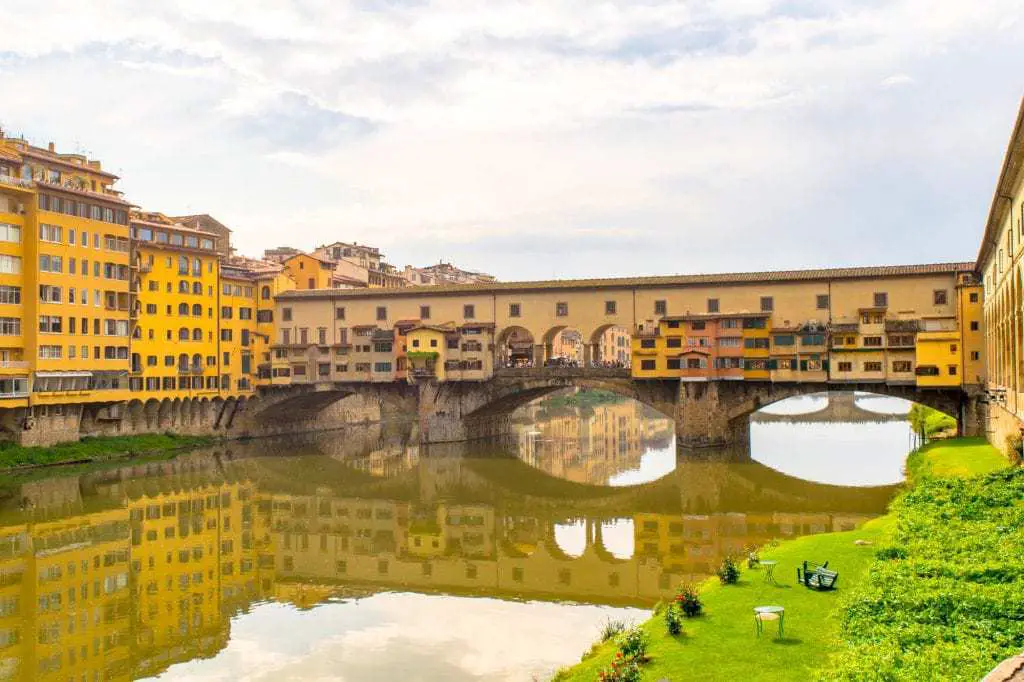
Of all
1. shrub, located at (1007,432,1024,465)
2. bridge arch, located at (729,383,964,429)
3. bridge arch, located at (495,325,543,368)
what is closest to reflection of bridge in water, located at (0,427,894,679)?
bridge arch, located at (729,383,964,429)

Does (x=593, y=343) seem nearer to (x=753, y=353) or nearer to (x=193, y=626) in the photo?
(x=753, y=353)

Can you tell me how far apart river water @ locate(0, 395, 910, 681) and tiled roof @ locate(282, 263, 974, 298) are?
11.0 m

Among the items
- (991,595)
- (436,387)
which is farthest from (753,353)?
(991,595)

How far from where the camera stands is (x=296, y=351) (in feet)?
212

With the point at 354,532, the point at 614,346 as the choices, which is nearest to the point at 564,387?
the point at 354,532

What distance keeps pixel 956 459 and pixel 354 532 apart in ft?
78.3

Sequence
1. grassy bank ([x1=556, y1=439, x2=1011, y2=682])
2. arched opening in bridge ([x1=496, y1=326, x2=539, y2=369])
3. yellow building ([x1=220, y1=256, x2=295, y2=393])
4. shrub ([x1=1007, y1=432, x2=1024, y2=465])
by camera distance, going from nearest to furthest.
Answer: grassy bank ([x1=556, y1=439, x2=1011, y2=682])
shrub ([x1=1007, y1=432, x2=1024, y2=465])
yellow building ([x1=220, y1=256, x2=295, y2=393])
arched opening in bridge ([x1=496, y1=326, x2=539, y2=369])

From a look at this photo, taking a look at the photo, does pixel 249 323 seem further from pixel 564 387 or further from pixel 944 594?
pixel 944 594

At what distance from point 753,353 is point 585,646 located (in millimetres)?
35410

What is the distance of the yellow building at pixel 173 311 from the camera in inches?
2226

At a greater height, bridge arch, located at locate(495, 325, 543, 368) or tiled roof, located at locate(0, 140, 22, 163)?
tiled roof, located at locate(0, 140, 22, 163)

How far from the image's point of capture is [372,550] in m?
30.6

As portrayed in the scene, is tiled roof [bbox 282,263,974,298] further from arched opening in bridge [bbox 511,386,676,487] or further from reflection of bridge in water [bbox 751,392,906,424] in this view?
reflection of bridge in water [bbox 751,392,906,424]

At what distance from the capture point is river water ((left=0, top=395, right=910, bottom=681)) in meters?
20.0
